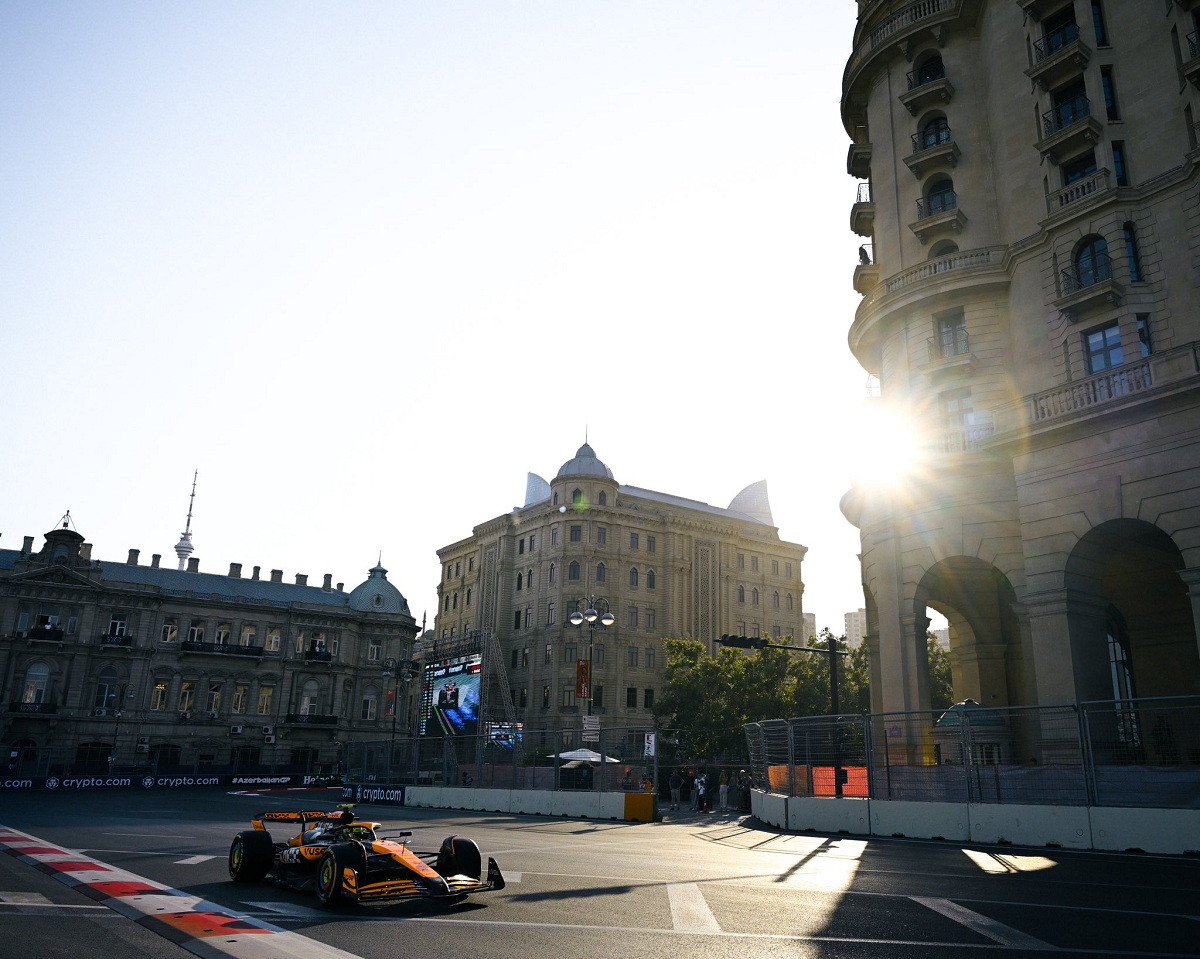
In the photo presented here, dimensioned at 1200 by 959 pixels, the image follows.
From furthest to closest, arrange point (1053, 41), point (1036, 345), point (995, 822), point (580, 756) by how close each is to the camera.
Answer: point (580, 756)
point (1053, 41)
point (1036, 345)
point (995, 822)

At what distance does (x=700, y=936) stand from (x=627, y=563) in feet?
229

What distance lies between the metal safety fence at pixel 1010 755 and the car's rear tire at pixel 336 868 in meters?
12.9

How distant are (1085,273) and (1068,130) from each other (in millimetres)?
4358

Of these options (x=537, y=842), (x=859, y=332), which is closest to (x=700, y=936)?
(x=537, y=842)

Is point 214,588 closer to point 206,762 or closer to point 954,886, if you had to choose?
point 206,762

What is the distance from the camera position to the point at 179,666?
7212 centimetres

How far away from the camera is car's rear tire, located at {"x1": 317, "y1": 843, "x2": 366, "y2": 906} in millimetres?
9477

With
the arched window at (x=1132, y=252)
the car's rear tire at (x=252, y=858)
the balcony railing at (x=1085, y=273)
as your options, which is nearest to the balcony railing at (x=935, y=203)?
the balcony railing at (x=1085, y=273)

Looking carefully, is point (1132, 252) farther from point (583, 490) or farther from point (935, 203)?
point (583, 490)

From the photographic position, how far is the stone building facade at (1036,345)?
76.7 ft

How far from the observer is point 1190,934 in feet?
27.4

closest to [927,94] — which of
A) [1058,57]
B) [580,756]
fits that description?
[1058,57]

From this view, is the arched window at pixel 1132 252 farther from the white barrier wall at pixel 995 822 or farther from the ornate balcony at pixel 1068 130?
the white barrier wall at pixel 995 822

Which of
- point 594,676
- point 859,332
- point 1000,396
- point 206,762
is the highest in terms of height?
point 859,332
